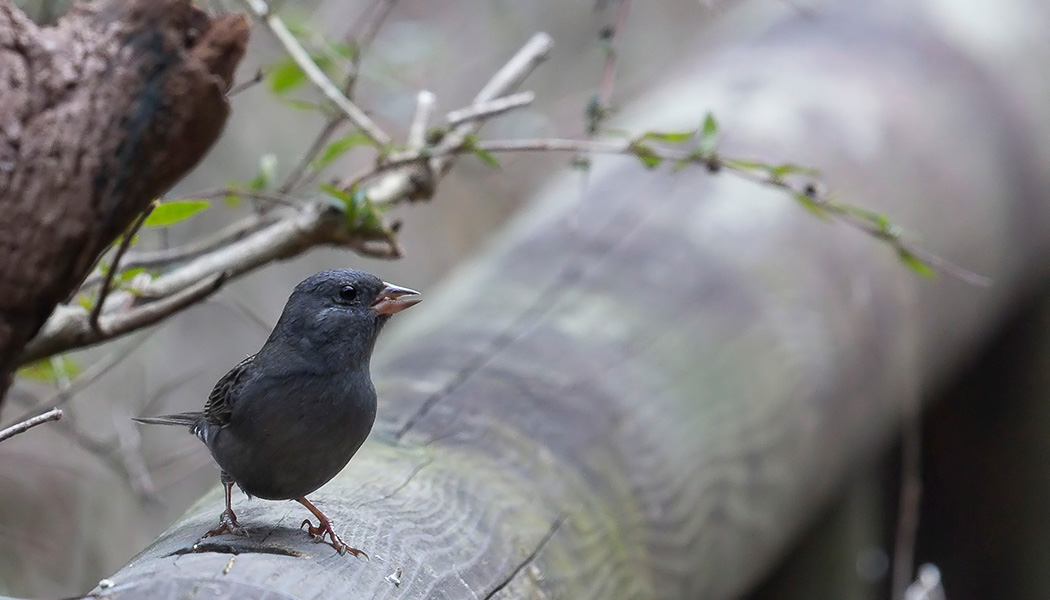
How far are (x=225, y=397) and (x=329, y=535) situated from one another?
0.39 m

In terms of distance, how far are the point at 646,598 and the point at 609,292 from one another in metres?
0.84

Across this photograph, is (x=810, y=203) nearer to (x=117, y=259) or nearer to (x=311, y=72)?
(x=311, y=72)

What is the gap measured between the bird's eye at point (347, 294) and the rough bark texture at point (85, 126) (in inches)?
16.6

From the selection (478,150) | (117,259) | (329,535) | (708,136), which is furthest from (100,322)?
(708,136)

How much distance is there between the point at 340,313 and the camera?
180 centimetres

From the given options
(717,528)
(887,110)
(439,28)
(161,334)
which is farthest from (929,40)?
(439,28)

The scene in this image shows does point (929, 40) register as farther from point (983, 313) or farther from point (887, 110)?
point (983, 313)

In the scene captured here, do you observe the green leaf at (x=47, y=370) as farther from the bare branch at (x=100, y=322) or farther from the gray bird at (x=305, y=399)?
the gray bird at (x=305, y=399)

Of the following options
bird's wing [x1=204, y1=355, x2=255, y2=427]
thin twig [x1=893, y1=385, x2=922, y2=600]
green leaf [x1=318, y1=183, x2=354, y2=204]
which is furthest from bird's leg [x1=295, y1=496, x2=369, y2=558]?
thin twig [x1=893, y1=385, x2=922, y2=600]

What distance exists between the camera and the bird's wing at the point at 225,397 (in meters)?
1.76

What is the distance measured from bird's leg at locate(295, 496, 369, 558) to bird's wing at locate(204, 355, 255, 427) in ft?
0.65

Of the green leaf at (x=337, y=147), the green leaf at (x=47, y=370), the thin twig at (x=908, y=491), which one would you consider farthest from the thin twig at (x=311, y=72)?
the thin twig at (x=908, y=491)

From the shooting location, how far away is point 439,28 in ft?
27.9

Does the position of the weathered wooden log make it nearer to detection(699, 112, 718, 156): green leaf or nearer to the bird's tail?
the bird's tail
